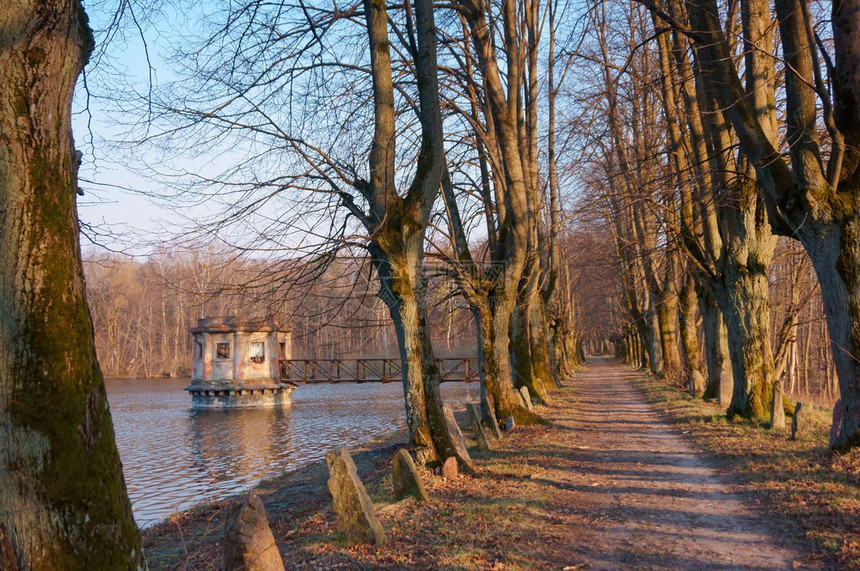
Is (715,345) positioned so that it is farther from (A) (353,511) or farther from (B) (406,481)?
(A) (353,511)

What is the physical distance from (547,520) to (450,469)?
2.24 m

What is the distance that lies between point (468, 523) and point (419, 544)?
0.69 m

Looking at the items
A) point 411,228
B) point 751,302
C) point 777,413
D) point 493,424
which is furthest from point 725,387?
point 411,228

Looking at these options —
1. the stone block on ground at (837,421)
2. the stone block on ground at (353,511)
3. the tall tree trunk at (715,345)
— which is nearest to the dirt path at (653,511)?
the stone block on ground at (837,421)

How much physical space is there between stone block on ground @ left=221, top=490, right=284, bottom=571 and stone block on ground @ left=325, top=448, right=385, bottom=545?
3.73 feet

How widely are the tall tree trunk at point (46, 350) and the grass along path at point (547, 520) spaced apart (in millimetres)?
574

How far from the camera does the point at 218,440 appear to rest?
20719mm

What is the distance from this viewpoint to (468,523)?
5.89 metres

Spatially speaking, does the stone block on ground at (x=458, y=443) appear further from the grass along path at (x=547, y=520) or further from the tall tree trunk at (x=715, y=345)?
the tall tree trunk at (x=715, y=345)

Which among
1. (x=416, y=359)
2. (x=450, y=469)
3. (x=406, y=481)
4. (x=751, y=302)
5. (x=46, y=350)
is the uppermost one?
(x=751, y=302)

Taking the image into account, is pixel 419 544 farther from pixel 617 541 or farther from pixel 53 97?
pixel 53 97

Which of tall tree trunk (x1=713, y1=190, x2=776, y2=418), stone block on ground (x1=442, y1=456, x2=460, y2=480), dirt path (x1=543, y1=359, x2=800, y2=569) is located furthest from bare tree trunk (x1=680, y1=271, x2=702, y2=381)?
stone block on ground (x1=442, y1=456, x2=460, y2=480)

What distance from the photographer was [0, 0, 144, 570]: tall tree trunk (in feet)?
10.6

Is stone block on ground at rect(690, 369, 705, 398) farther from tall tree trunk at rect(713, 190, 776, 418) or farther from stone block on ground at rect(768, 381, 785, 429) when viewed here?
stone block on ground at rect(768, 381, 785, 429)
